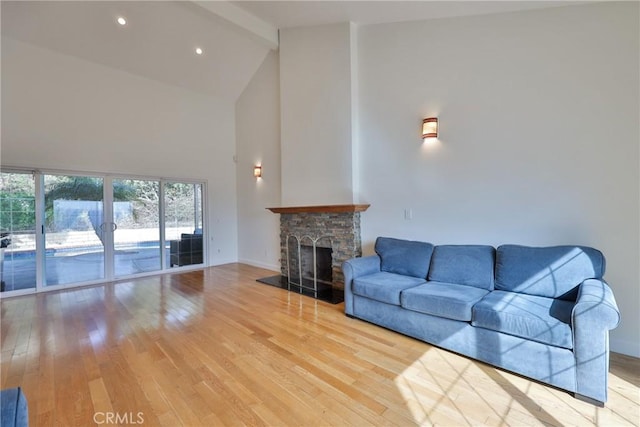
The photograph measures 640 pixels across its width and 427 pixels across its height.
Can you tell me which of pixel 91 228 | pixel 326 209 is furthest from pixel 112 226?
pixel 326 209

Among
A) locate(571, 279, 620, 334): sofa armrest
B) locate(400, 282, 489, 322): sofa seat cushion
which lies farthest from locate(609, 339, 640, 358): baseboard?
locate(400, 282, 489, 322): sofa seat cushion

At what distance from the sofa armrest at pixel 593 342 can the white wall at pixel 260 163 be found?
465 centimetres

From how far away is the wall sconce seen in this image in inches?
137

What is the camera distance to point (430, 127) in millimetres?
3496

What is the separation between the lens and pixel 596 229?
264 cm

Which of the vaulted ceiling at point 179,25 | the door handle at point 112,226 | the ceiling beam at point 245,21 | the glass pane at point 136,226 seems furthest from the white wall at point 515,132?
the door handle at point 112,226

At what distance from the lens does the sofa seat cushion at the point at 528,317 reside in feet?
6.57

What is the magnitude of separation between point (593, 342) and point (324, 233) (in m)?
3.28

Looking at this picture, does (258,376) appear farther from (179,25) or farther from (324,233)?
(179,25)

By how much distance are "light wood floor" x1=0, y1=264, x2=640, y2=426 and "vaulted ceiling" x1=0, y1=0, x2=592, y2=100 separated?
11.8 ft

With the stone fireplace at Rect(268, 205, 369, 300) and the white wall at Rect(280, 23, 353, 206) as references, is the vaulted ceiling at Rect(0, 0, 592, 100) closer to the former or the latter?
the white wall at Rect(280, 23, 353, 206)

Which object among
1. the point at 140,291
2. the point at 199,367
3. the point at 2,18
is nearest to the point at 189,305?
the point at 140,291

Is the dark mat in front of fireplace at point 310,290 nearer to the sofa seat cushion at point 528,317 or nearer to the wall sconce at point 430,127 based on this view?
the sofa seat cushion at point 528,317

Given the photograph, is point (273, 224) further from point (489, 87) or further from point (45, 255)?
point (489, 87)
